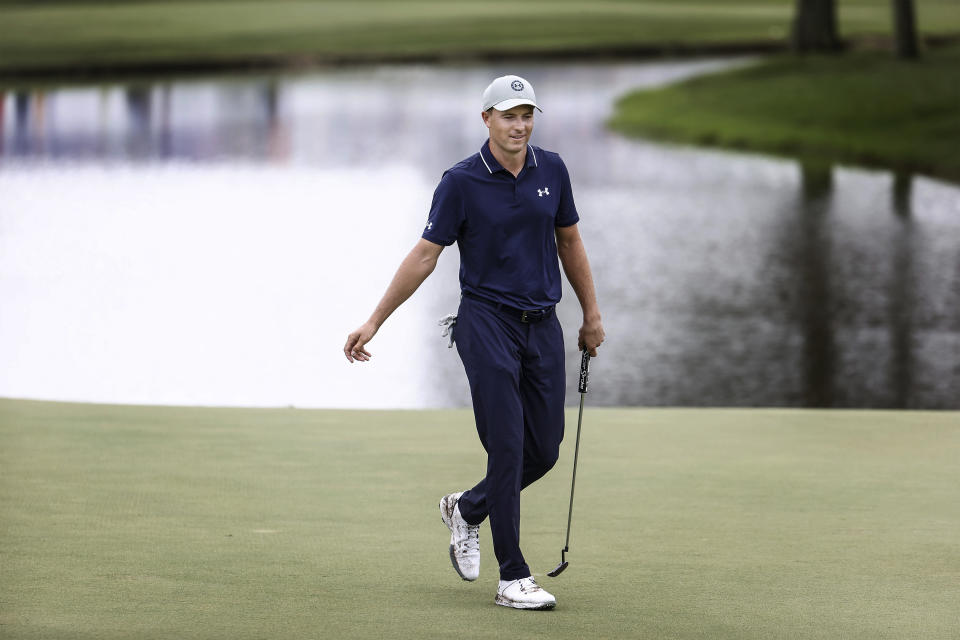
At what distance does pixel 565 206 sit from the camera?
6105 mm

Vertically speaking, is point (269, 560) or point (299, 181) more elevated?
point (299, 181)

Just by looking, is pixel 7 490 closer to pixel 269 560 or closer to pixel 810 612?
pixel 269 560

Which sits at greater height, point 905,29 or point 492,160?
point 905,29

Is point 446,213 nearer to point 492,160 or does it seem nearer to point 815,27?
point 492,160

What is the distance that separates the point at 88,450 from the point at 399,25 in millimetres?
61180

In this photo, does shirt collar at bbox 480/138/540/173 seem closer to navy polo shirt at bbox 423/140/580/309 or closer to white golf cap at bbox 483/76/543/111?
navy polo shirt at bbox 423/140/580/309

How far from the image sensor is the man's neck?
233 inches

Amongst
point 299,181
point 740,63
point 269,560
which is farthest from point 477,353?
point 740,63

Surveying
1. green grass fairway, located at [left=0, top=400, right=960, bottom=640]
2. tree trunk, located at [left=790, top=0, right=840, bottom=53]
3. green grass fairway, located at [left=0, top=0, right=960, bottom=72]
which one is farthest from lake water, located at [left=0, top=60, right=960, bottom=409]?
green grass fairway, located at [left=0, top=0, right=960, bottom=72]

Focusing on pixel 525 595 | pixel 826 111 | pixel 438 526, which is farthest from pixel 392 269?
pixel 826 111

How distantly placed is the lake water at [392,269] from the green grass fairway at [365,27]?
73.0 ft

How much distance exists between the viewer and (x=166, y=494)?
787cm

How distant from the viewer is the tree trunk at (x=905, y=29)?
4400 cm

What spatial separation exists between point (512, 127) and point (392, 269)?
13395 millimetres
